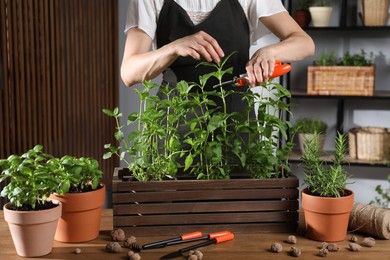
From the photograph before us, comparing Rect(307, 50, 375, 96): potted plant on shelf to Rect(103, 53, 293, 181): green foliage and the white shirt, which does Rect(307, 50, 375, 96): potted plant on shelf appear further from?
Rect(103, 53, 293, 181): green foliage

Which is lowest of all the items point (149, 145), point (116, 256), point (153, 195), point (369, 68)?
point (116, 256)

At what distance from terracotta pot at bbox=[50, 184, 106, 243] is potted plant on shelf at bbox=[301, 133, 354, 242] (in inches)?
21.3

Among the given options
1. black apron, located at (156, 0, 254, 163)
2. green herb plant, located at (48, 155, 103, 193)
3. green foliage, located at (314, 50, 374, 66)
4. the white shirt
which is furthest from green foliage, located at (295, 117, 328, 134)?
green herb plant, located at (48, 155, 103, 193)

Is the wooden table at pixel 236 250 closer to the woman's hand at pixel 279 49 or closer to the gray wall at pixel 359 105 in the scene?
the woman's hand at pixel 279 49

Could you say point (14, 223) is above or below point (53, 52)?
below

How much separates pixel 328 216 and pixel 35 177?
73 cm

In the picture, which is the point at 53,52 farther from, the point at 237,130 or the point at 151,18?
the point at 237,130

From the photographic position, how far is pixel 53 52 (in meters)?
4.11

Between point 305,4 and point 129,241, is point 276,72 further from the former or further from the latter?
point 305,4

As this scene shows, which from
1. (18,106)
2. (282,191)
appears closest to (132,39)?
(282,191)

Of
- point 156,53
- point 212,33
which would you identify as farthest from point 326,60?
point 156,53

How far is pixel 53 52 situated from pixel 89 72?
68 cm

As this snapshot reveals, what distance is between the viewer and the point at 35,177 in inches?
52.2

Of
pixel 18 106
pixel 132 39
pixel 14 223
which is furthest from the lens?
pixel 18 106
